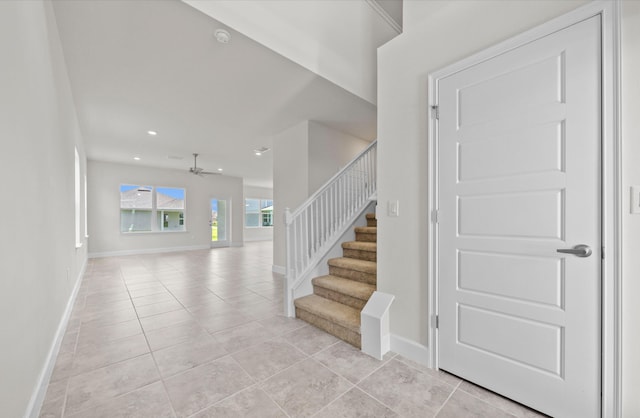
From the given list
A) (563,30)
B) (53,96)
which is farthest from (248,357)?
(563,30)

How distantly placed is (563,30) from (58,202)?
4049mm

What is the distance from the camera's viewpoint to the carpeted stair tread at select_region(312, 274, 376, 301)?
258 cm

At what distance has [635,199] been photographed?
4.06 feet

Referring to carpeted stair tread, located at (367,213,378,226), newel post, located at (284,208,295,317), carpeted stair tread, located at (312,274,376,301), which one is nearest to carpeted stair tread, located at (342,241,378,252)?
carpeted stair tread, located at (312,274,376,301)

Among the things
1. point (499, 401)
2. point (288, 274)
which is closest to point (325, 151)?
point (288, 274)

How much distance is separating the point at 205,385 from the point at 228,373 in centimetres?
17

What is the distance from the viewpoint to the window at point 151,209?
7.80 metres

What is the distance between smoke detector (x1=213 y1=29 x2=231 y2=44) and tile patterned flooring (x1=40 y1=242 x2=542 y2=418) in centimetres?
281

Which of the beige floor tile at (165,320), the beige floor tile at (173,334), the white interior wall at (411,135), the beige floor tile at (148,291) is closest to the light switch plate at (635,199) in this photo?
the white interior wall at (411,135)

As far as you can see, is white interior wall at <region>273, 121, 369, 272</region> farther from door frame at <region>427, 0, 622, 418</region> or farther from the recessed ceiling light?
door frame at <region>427, 0, 622, 418</region>

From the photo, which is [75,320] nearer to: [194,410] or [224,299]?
[224,299]

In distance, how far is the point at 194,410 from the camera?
1514mm

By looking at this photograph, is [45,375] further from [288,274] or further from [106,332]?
[288,274]

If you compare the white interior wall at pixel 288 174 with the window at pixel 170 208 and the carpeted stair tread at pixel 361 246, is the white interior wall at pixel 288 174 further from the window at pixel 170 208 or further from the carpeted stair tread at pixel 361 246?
the window at pixel 170 208
